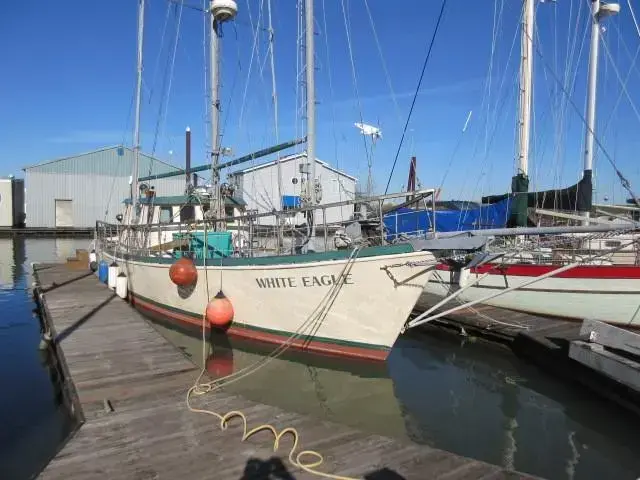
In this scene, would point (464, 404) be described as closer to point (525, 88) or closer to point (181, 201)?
point (525, 88)

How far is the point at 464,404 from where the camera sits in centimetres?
743

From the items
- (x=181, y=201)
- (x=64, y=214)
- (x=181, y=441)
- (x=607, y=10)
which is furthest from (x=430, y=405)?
(x=64, y=214)

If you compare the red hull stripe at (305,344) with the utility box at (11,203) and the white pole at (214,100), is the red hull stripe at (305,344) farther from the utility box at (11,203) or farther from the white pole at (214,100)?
the utility box at (11,203)

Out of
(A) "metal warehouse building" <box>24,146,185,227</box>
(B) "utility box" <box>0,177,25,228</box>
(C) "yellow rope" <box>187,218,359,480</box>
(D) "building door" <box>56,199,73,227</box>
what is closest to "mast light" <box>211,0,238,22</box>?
(C) "yellow rope" <box>187,218,359,480</box>

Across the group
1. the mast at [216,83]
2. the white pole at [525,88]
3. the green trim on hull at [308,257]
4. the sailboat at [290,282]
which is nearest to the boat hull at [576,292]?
the sailboat at [290,282]

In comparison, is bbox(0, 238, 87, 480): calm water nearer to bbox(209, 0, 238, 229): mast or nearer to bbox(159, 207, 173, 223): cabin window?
bbox(159, 207, 173, 223): cabin window

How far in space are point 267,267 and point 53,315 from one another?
5.00 metres

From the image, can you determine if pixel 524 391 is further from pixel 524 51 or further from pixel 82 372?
pixel 524 51

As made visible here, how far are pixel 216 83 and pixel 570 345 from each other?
10.7 m

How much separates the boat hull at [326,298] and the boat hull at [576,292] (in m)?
1.62

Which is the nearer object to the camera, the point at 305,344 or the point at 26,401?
the point at 26,401

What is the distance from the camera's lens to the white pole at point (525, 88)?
13297 millimetres

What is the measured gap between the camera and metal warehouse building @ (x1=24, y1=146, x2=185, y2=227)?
4734 cm

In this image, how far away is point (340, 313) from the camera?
8531 mm
